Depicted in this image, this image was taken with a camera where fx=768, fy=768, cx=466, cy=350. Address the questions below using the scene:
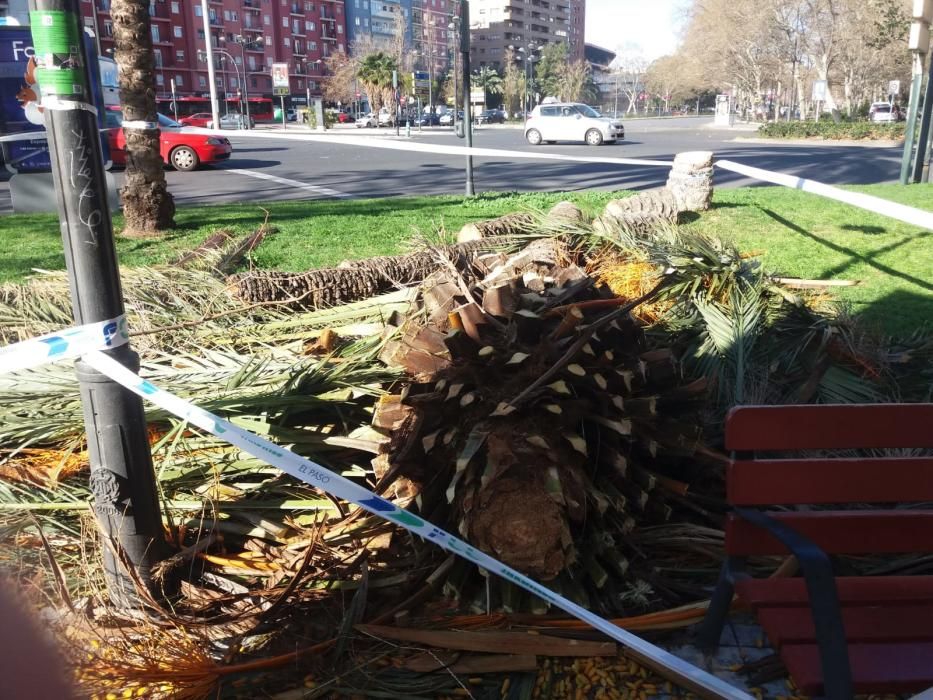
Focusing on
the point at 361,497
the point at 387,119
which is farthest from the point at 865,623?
the point at 387,119

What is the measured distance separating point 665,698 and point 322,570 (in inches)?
48.9

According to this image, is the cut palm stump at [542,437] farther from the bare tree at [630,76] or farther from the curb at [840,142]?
the bare tree at [630,76]

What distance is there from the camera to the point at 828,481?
230 cm

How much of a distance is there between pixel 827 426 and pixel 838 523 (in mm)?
333

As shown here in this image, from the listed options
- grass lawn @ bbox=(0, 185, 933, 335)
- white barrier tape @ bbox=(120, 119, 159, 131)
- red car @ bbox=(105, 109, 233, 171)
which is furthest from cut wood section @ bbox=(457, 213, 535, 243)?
red car @ bbox=(105, 109, 233, 171)

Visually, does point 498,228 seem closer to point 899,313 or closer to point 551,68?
point 899,313

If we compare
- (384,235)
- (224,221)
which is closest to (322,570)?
(384,235)

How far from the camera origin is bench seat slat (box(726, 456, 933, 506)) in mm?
2254

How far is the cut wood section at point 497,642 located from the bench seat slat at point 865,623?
584 mm

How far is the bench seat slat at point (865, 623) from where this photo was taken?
2070mm

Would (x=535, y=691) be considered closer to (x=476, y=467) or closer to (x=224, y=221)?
(x=476, y=467)

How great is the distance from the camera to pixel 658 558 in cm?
299

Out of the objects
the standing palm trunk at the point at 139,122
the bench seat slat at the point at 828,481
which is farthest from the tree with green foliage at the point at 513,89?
the bench seat slat at the point at 828,481

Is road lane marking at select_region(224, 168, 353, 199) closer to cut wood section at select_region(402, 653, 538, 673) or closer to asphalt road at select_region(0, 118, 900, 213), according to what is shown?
asphalt road at select_region(0, 118, 900, 213)
